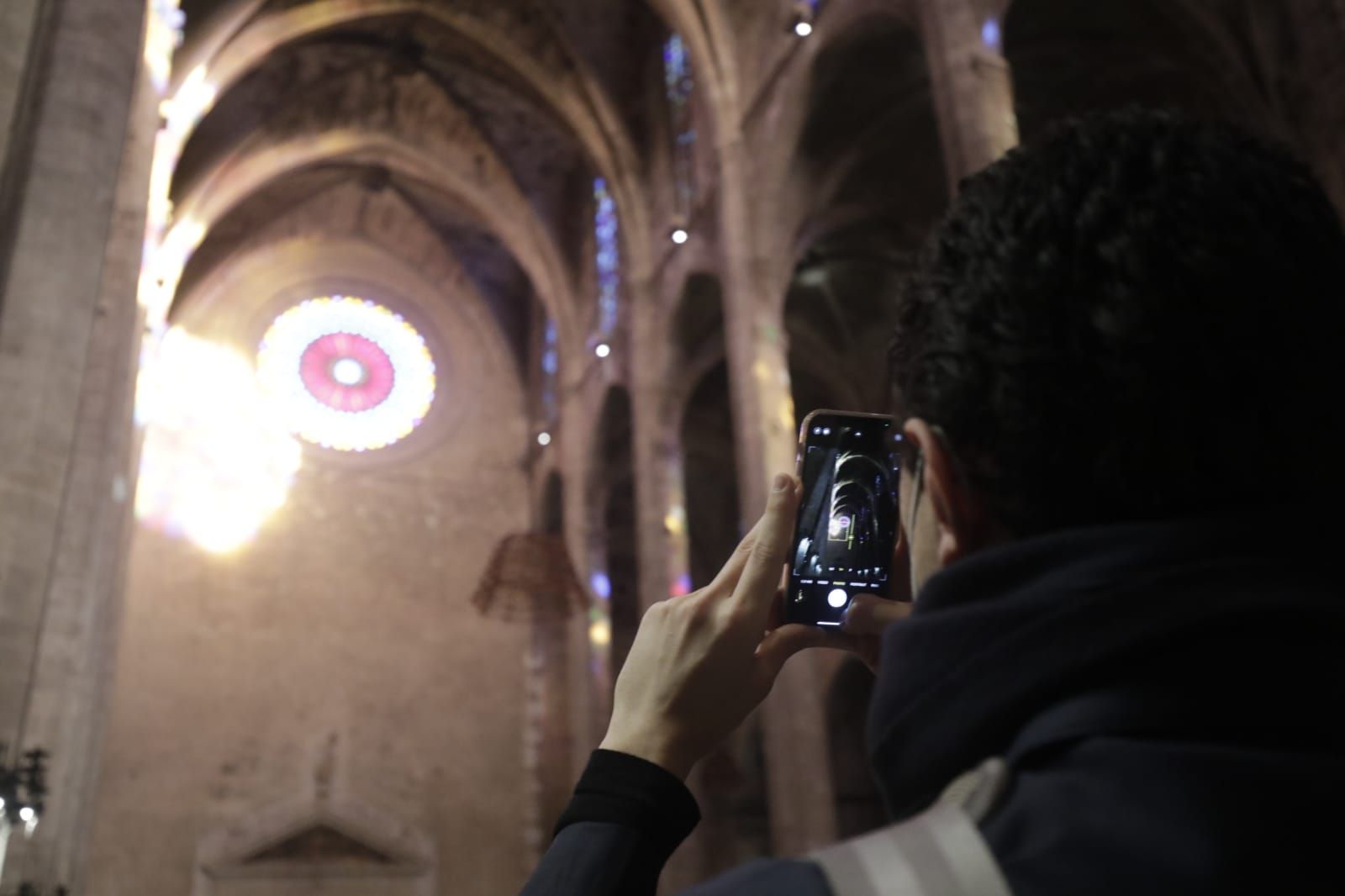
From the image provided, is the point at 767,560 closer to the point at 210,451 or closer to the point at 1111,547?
the point at 1111,547

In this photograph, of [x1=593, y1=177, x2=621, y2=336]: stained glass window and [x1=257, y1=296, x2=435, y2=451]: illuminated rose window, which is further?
[x1=257, y1=296, x2=435, y2=451]: illuminated rose window

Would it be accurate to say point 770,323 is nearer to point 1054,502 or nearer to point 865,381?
point 865,381

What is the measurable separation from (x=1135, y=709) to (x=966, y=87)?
8.05 m

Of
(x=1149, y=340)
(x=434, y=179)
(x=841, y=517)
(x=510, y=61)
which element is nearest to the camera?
(x=1149, y=340)

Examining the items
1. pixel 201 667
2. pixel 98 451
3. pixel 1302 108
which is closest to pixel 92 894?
pixel 201 667

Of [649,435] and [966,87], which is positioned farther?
[649,435]

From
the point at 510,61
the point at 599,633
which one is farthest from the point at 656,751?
the point at 510,61

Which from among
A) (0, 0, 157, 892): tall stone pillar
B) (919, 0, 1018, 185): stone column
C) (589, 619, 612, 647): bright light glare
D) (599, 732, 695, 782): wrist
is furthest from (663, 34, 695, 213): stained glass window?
(599, 732, 695, 782): wrist

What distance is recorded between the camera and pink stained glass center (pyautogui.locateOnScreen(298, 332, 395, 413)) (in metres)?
18.6

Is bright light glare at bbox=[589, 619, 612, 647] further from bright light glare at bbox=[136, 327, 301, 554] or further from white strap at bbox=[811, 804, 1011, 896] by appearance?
white strap at bbox=[811, 804, 1011, 896]

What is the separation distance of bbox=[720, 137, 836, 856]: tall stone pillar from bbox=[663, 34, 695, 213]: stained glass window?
5.90 feet

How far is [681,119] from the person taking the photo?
13.9 meters

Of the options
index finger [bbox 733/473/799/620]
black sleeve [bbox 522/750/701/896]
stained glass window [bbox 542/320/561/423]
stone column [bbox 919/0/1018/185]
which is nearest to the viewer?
black sleeve [bbox 522/750/701/896]

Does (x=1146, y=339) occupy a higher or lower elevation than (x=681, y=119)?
lower
